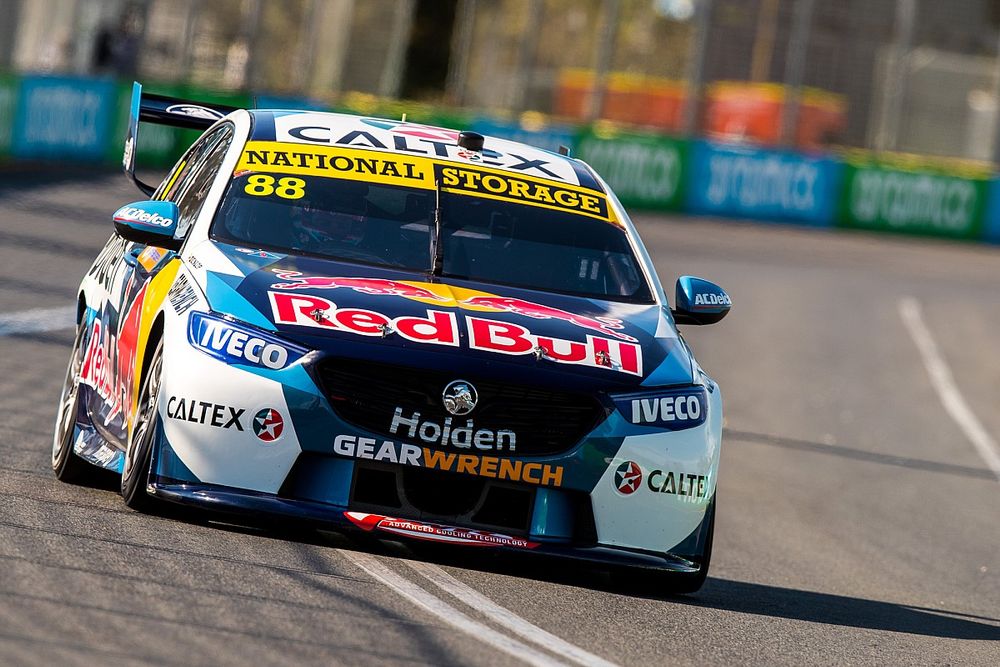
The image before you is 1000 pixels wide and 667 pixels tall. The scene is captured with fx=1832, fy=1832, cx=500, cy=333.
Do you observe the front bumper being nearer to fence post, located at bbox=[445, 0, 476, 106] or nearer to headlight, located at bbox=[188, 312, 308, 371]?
headlight, located at bbox=[188, 312, 308, 371]

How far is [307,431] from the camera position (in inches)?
243

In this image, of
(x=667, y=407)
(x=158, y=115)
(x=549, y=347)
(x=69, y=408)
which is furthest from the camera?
(x=158, y=115)

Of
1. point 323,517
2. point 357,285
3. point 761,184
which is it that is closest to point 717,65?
point 761,184

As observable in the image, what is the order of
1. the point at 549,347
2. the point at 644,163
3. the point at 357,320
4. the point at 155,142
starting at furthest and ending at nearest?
the point at 644,163 < the point at 155,142 < the point at 549,347 < the point at 357,320

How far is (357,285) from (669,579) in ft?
5.14

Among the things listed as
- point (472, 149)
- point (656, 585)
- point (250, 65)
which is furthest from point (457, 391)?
point (250, 65)

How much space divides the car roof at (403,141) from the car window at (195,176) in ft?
0.62

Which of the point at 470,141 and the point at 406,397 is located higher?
the point at 470,141

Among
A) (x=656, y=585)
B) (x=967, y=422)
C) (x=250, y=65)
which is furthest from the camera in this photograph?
(x=250, y=65)

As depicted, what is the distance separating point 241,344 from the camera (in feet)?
20.4

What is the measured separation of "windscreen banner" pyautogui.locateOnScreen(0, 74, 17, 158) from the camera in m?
25.6

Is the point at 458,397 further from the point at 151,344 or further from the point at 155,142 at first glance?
the point at 155,142

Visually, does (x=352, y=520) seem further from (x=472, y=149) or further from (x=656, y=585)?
(x=472, y=149)

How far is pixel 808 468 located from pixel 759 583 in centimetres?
578
